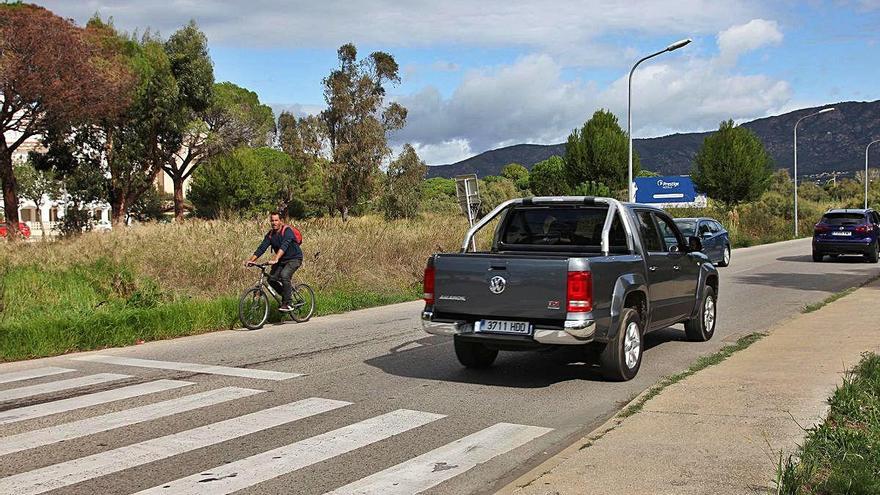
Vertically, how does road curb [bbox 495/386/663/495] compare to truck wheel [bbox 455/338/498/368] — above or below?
below

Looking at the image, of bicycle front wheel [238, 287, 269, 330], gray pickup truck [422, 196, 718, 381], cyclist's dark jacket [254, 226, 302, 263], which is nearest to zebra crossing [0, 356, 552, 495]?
gray pickup truck [422, 196, 718, 381]

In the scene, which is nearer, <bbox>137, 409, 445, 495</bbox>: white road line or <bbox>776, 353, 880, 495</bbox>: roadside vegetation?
<bbox>776, 353, 880, 495</bbox>: roadside vegetation

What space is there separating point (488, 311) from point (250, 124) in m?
41.4

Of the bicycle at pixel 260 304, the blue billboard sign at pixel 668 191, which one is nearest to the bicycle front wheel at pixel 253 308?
the bicycle at pixel 260 304

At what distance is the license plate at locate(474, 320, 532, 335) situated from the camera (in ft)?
26.9

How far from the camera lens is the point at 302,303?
47.7 ft

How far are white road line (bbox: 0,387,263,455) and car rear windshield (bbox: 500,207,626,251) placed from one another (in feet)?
11.9

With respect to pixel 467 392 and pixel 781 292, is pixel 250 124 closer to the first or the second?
pixel 781 292

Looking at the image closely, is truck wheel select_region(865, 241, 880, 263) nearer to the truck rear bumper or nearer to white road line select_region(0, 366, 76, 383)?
the truck rear bumper

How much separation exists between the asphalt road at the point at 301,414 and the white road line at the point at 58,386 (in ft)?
0.07

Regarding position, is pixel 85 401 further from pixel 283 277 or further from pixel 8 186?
pixel 8 186

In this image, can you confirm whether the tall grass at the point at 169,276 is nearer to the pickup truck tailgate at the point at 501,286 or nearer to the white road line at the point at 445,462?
the pickup truck tailgate at the point at 501,286

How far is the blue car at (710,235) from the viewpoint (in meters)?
25.7

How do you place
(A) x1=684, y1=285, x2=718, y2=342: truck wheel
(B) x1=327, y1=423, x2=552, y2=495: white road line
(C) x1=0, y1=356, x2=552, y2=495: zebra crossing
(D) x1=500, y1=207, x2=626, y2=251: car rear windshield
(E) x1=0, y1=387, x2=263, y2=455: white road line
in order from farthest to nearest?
(A) x1=684, y1=285, x2=718, y2=342: truck wheel < (D) x1=500, y1=207, x2=626, y2=251: car rear windshield < (E) x1=0, y1=387, x2=263, y2=455: white road line < (C) x1=0, y1=356, x2=552, y2=495: zebra crossing < (B) x1=327, y1=423, x2=552, y2=495: white road line
